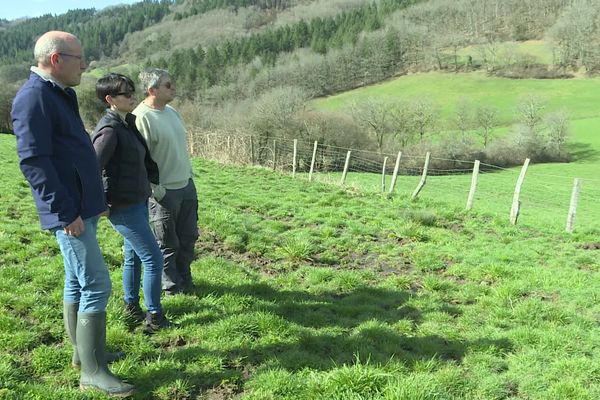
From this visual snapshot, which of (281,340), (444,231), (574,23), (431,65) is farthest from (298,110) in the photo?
(574,23)

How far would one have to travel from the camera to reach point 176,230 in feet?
16.8

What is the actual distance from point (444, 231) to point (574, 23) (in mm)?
84855

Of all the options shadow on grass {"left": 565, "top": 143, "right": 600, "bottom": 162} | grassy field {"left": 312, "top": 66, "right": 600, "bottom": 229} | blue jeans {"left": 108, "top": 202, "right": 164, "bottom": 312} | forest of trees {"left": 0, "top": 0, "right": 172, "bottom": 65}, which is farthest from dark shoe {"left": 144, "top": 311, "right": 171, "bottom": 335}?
forest of trees {"left": 0, "top": 0, "right": 172, "bottom": 65}

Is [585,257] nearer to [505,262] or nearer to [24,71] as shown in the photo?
[505,262]

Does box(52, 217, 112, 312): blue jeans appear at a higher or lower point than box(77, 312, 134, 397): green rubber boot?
higher

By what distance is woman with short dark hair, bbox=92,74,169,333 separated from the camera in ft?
12.6

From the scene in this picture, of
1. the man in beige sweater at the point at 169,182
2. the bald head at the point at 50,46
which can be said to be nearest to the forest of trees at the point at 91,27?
the man in beige sweater at the point at 169,182

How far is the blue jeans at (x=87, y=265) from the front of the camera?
122 inches

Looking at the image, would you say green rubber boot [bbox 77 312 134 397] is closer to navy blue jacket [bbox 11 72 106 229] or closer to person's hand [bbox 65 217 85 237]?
person's hand [bbox 65 217 85 237]

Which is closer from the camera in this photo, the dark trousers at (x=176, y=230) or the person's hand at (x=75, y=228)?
the person's hand at (x=75, y=228)

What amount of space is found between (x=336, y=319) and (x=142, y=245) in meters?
2.20

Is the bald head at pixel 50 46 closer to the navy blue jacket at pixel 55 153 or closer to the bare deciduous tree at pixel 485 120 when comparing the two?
the navy blue jacket at pixel 55 153

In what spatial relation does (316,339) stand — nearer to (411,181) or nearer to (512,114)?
(411,181)

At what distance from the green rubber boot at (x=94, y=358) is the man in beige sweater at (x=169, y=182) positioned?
1.65 m
